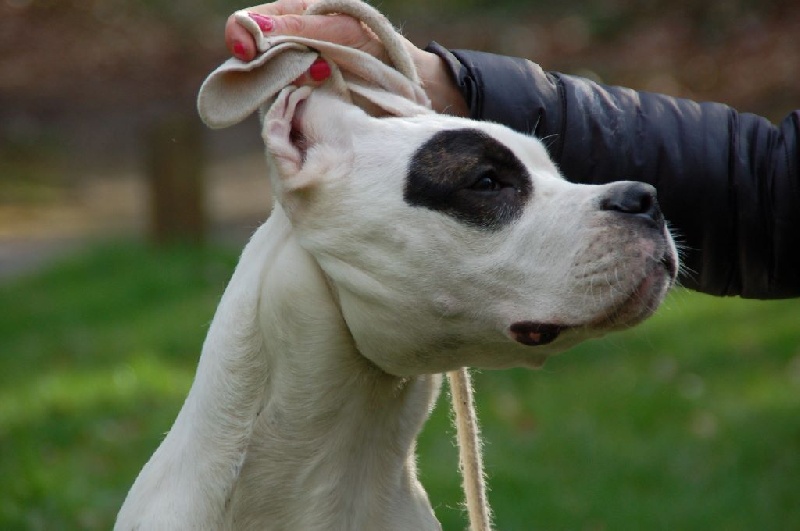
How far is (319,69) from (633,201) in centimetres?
80

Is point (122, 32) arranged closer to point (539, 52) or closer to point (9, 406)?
point (539, 52)

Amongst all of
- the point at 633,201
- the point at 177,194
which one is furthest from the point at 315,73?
the point at 177,194

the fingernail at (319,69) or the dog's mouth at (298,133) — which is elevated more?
the fingernail at (319,69)

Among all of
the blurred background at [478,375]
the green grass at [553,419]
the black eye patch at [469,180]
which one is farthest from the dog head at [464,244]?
the blurred background at [478,375]

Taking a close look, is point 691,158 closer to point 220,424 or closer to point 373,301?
point 373,301

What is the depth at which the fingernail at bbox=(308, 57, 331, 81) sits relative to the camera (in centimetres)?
288

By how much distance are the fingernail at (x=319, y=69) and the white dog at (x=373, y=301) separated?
0.05 meters

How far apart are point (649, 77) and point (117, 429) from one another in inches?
366

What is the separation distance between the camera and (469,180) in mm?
2688

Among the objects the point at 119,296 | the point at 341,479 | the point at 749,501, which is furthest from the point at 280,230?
the point at 119,296

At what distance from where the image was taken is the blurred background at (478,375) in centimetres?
536

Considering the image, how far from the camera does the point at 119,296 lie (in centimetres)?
829

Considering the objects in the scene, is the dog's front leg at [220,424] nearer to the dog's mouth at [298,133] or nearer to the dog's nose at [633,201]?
the dog's mouth at [298,133]

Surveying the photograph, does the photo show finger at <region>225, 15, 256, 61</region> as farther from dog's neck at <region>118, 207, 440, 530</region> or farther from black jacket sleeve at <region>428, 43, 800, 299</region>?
black jacket sleeve at <region>428, 43, 800, 299</region>
